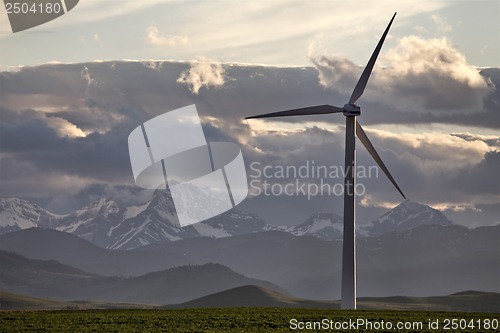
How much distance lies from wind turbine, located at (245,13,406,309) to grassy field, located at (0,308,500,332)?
3.71m

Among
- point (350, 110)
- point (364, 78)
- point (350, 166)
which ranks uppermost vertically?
point (364, 78)

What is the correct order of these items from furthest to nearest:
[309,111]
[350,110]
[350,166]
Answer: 1. [309,111]
2. [350,110]
3. [350,166]

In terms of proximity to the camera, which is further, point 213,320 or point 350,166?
point 350,166

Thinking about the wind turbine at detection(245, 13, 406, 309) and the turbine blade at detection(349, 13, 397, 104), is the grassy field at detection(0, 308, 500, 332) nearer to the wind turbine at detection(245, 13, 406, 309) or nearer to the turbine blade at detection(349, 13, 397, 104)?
the wind turbine at detection(245, 13, 406, 309)

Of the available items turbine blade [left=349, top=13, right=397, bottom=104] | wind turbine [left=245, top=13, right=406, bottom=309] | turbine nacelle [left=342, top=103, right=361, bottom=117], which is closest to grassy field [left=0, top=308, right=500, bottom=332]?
wind turbine [left=245, top=13, right=406, bottom=309]

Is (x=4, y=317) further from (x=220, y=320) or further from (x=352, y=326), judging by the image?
(x=352, y=326)

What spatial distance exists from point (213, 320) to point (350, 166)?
922 inches

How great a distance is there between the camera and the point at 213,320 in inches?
4168

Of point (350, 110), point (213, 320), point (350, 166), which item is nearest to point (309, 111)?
point (350, 110)

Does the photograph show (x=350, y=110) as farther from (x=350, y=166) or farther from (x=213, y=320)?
(x=213, y=320)

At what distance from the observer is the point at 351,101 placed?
119 metres

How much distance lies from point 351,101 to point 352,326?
96.4ft

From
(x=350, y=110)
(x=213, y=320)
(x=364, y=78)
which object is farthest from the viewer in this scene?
(x=364, y=78)

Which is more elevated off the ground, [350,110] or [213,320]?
[350,110]
